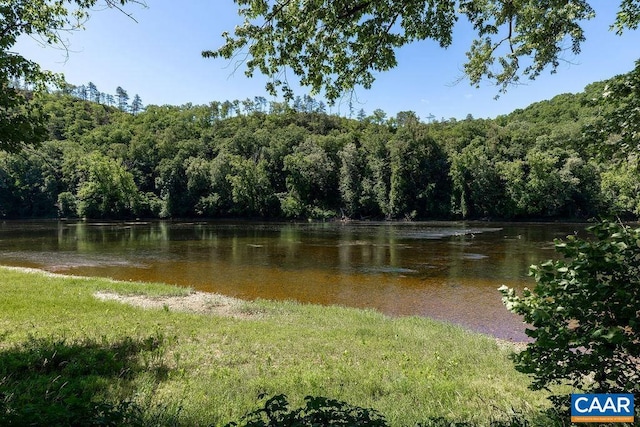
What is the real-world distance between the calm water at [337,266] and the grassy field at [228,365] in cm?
368

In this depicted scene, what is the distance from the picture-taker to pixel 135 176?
9006cm

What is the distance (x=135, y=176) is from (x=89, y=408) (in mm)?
97623

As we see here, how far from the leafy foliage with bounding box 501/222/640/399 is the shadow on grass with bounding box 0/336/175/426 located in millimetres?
4436

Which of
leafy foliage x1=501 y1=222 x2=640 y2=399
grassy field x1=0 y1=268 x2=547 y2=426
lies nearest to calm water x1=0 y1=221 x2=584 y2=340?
→ grassy field x1=0 y1=268 x2=547 y2=426

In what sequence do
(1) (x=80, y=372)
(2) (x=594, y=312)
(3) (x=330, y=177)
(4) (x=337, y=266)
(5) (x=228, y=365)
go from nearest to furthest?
(2) (x=594, y=312), (1) (x=80, y=372), (5) (x=228, y=365), (4) (x=337, y=266), (3) (x=330, y=177)

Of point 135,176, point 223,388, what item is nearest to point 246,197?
point 135,176

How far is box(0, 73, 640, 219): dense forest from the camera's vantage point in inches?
2613

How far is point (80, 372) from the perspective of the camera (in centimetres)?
700

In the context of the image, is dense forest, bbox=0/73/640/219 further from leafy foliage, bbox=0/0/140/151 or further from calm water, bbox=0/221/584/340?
leafy foliage, bbox=0/0/140/151
